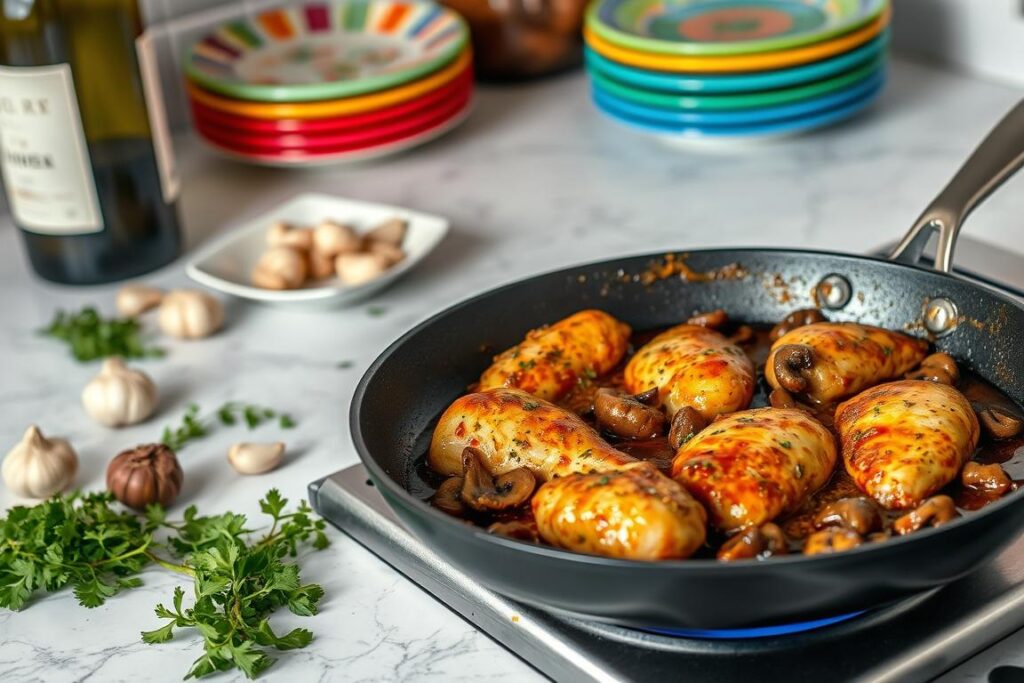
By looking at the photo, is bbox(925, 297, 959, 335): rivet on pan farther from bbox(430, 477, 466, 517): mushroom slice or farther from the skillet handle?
bbox(430, 477, 466, 517): mushroom slice

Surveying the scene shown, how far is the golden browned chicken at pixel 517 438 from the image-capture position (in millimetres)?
1051

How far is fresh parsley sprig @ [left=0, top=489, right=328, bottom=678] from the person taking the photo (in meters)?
1.06

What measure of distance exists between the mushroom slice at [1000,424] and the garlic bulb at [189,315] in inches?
36.4

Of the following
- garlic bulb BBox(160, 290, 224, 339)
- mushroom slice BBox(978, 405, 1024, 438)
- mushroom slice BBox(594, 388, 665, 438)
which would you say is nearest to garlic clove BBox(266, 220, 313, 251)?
garlic bulb BBox(160, 290, 224, 339)

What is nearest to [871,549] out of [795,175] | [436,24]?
[795,175]

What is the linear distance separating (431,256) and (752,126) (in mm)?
542

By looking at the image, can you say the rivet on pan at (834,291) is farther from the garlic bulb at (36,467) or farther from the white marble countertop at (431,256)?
the garlic bulb at (36,467)

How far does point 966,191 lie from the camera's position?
1310mm

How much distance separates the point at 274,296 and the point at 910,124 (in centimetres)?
108

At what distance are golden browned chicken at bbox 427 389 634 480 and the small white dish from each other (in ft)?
1.73

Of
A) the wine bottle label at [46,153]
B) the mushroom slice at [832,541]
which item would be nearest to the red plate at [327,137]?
the wine bottle label at [46,153]

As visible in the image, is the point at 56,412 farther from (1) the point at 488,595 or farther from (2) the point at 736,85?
(2) the point at 736,85

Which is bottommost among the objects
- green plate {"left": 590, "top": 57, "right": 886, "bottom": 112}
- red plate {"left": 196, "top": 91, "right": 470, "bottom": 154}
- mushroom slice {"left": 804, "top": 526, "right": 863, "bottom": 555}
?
red plate {"left": 196, "top": 91, "right": 470, "bottom": 154}

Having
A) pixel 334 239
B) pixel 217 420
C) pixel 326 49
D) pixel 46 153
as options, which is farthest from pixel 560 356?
pixel 326 49
